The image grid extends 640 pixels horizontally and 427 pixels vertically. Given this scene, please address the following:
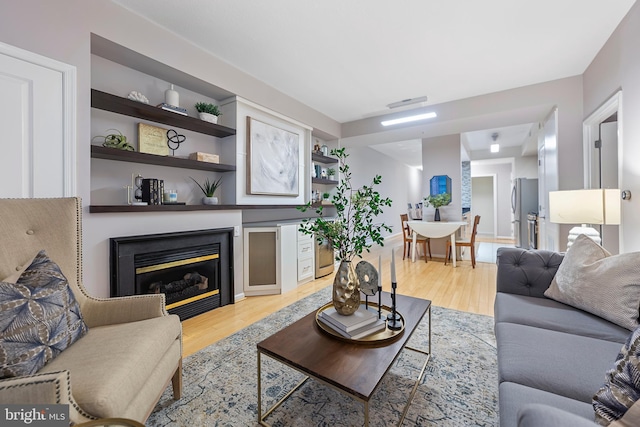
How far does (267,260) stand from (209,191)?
42.5 inches

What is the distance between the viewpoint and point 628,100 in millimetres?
2076

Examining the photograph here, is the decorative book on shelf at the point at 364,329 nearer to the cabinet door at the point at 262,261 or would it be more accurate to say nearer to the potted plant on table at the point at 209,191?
the cabinet door at the point at 262,261

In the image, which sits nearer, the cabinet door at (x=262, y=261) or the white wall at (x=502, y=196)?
the cabinet door at (x=262, y=261)

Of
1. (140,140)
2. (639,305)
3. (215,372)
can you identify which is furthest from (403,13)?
(215,372)

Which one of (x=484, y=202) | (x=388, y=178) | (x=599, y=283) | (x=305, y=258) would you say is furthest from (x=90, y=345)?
(x=484, y=202)

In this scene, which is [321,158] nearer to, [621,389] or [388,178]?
[388,178]

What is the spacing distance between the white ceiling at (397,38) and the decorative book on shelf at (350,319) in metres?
2.28

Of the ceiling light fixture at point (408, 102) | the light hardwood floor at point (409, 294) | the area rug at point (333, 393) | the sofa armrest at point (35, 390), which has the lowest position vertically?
the area rug at point (333, 393)

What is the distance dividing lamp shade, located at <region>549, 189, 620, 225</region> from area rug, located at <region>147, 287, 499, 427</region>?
122cm

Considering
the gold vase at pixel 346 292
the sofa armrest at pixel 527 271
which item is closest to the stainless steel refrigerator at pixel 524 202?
the sofa armrest at pixel 527 271

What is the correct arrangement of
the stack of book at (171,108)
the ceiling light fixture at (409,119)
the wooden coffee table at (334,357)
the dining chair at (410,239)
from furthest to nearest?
the dining chair at (410,239) → the ceiling light fixture at (409,119) → the stack of book at (171,108) → the wooden coffee table at (334,357)

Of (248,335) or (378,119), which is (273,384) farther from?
(378,119)

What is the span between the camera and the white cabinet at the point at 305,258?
3.65m

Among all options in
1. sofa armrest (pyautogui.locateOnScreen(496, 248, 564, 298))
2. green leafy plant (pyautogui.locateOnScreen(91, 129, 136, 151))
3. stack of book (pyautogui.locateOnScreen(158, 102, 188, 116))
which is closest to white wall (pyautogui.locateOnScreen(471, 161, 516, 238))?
sofa armrest (pyautogui.locateOnScreen(496, 248, 564, 298))
